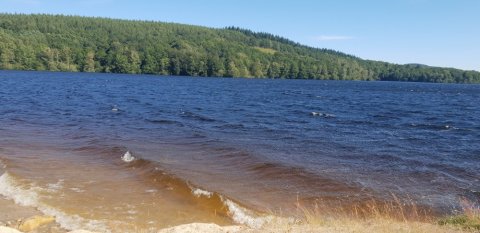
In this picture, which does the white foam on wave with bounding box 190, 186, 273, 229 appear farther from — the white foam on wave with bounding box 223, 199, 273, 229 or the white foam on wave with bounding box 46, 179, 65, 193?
the white foam on wave with bounding box 46, 179, 65, 193

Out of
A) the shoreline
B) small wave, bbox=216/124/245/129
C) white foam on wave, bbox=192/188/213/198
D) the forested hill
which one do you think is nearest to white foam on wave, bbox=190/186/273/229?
white foam on wave, bbox=192/188/213/198

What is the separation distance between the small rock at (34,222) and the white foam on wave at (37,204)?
284mm

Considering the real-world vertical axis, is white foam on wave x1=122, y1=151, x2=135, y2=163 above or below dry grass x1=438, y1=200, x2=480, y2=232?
below

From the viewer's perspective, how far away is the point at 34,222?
35.7ft

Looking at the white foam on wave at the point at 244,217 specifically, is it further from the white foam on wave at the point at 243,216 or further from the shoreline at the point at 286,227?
the shoreline at the point at 286,227

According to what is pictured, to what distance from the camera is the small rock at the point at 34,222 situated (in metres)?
10.6

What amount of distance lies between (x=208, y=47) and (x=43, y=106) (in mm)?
155131

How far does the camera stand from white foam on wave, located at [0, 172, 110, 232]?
11372 mm

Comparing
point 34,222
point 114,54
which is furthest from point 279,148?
point 114,54

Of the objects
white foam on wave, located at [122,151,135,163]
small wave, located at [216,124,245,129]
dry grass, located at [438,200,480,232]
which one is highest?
dry grass, located at [438,200,480,232]

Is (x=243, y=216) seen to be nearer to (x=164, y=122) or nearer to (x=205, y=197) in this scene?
(x=205, y=197)

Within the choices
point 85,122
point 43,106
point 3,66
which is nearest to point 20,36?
point 3,66

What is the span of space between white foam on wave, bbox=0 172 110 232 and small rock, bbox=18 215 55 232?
0.93 feet

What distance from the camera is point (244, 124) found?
3328 cm
